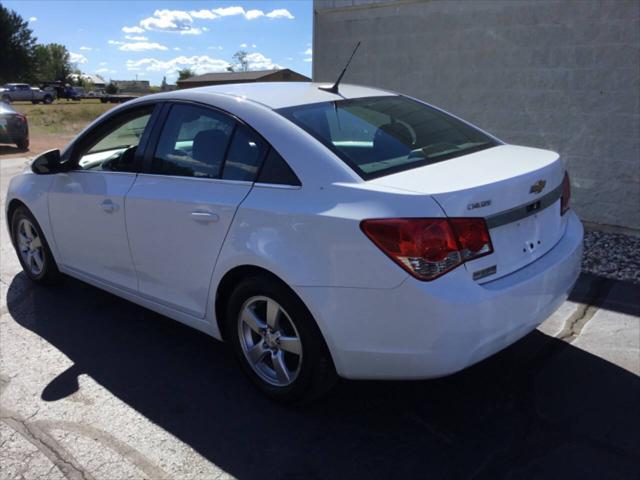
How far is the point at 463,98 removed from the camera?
744 centimetres

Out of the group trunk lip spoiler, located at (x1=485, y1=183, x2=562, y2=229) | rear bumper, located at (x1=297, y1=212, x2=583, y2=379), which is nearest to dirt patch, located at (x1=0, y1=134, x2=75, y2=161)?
rear bumper, located at (x1=297, y1=212, x2=583, y2=379)

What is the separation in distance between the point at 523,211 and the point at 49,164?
130 inches

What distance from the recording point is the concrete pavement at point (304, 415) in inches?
106

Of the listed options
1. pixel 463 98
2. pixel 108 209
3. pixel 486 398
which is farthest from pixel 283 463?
pixel 463 98

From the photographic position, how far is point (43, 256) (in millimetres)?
4820

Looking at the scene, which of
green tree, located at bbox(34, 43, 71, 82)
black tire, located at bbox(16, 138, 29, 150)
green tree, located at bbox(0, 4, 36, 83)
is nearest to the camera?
black tire, located at bbox(16, 138, 29, 150)

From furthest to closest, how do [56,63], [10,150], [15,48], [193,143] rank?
1. [56,63]
2. [15,48]
3. [10,150]
4. [193,143]

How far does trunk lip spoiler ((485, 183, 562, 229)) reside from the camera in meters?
2.65

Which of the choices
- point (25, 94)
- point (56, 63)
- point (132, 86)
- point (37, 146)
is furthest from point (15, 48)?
point (37, 146)

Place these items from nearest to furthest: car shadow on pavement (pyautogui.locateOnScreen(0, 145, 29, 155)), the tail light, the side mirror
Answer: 1. the tail light
2. the side mirror
3. car shadow on pavement (pyautogui.locateOnScreen(0, 145, 29, 155))

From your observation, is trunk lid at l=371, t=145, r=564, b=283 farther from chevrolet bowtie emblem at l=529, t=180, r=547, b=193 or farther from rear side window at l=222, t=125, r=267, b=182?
rear side window at l=222, t=125, r=267, b=182

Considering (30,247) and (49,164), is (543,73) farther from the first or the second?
(30,247)

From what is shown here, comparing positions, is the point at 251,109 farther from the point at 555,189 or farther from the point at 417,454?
the point at 417,454

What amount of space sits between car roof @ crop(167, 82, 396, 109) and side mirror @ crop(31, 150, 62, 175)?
1207 mm
